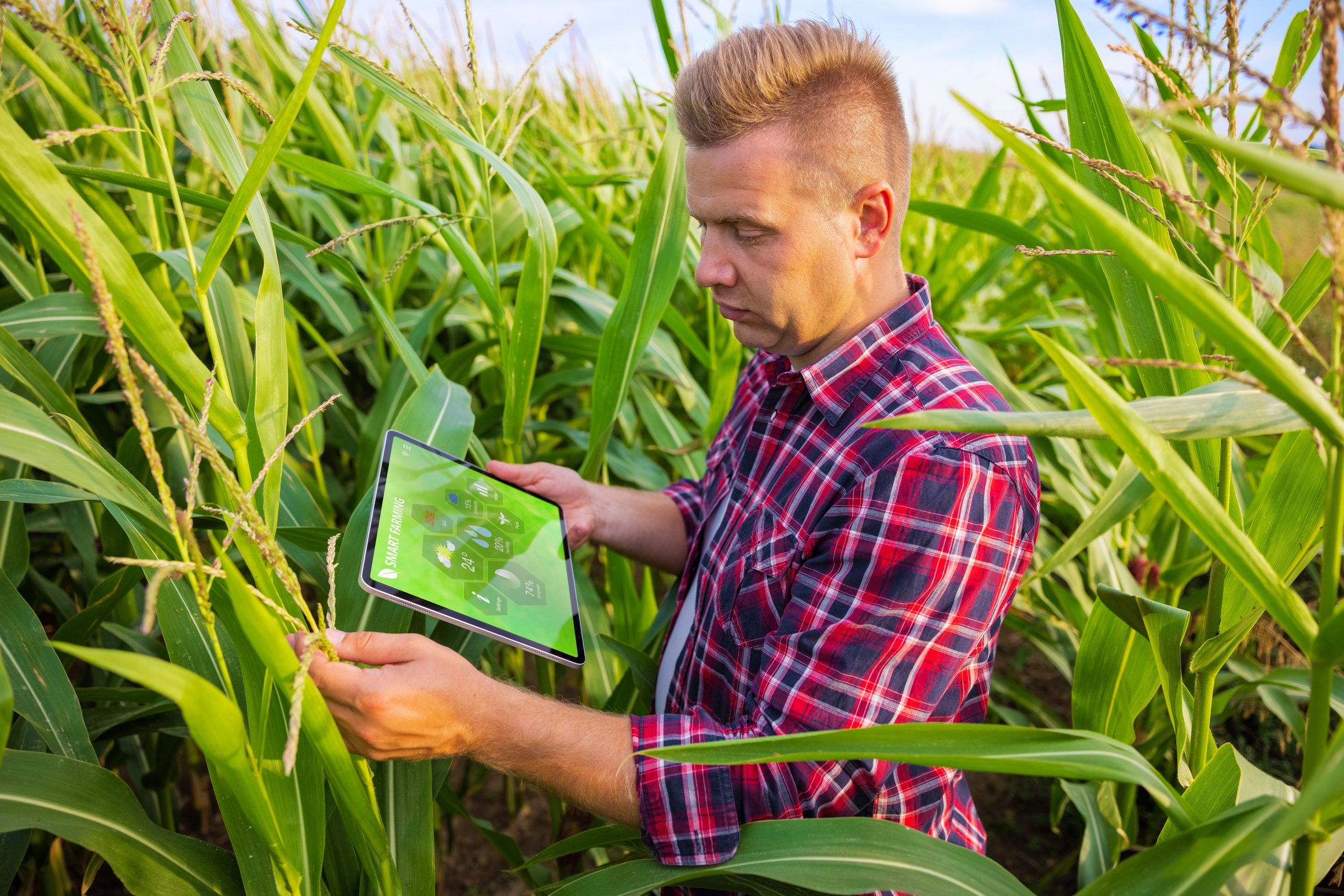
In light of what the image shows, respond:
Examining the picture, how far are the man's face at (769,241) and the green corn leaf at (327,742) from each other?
0.65m

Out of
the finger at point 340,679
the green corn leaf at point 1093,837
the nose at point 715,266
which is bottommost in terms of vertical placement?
the green corn leaf at point 1093,837

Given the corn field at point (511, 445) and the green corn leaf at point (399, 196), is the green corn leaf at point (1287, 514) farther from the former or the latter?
the green corn leaf at point (399, 196)

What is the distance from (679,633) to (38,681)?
2.45 feet

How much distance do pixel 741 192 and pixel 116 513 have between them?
713 mm

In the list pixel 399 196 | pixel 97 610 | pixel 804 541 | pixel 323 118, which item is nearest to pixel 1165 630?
pixel 804 541

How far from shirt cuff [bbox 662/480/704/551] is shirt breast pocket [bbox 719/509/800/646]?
0.36m

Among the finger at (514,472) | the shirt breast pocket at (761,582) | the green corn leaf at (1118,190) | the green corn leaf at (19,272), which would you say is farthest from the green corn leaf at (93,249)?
the green corn leaf at (1118,190)

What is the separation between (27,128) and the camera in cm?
178

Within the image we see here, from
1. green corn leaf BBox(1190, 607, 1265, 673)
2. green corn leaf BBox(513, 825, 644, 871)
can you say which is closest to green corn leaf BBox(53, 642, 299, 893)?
green corn leaf BBox(513, 825, 644, 871)

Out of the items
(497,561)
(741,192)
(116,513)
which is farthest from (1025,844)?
(116,513)

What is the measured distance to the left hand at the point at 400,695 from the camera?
2.50 ft

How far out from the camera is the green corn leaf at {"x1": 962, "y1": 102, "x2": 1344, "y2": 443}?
0.46 m

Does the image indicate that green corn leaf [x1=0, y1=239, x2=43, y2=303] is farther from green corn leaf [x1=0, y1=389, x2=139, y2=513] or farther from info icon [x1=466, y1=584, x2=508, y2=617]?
info icon [x1=466, y1=584, x2=508, y2=617]

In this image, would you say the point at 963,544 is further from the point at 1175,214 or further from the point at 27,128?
the point at 27,128
